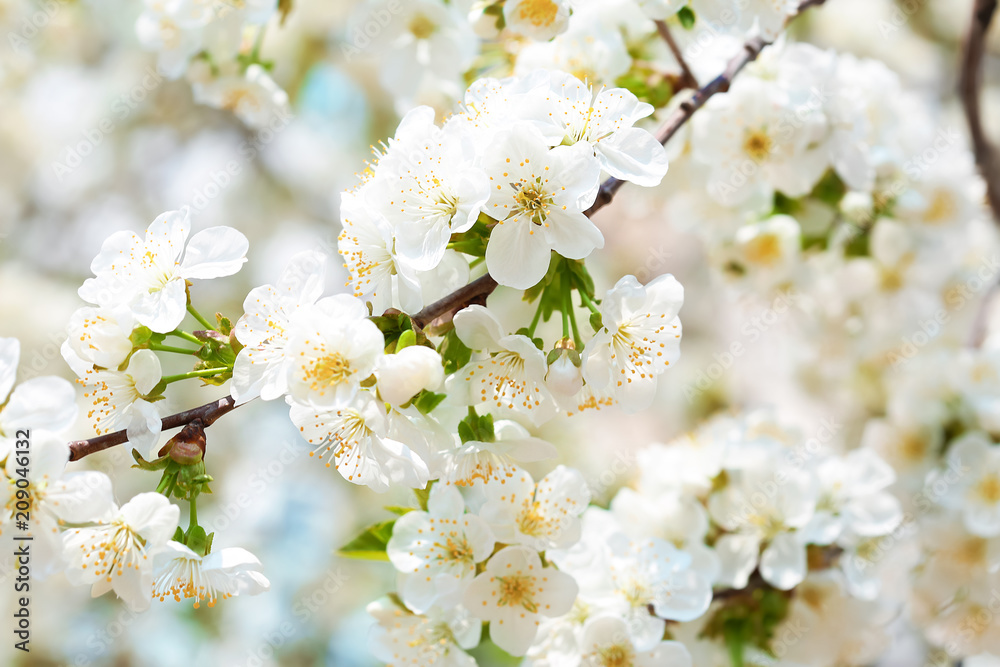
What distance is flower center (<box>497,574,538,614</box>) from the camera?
1.03m

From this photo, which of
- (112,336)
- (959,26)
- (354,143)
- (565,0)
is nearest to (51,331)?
(354,143)

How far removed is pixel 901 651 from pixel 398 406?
2.10 m

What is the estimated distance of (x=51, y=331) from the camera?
2.58 metres

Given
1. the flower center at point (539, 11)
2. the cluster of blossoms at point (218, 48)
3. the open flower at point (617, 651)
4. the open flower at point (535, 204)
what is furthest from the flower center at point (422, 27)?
the open flower at point (617, 651)

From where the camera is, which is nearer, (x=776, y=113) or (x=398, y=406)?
(x=398, y=406)

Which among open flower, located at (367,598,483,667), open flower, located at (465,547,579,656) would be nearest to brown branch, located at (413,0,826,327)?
open flower, located at (465,547,579,656)

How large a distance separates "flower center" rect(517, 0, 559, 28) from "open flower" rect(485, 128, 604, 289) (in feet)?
1.29

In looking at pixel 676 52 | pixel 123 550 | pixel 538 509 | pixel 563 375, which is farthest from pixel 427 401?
pixel 676 52

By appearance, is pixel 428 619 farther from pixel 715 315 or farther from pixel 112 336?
pixel 715 315

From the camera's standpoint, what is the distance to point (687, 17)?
1.25 metres

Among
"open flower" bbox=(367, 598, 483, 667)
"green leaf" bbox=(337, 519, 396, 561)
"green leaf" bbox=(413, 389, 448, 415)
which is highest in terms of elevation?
"green leaf" bbox=(413, 389, 448, 415)

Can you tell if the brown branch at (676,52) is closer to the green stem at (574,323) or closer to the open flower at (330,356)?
the green stem at (574,323)

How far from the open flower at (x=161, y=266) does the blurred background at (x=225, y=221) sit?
4.27 feet

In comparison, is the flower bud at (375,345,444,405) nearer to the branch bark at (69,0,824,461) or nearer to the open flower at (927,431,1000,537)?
the branch bark at (69,0,824,461)
